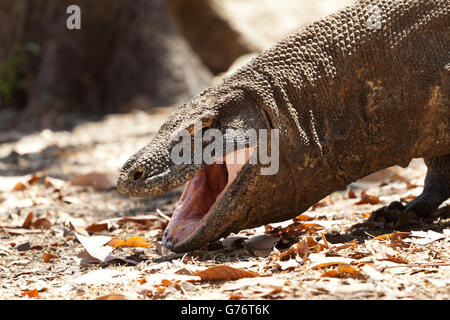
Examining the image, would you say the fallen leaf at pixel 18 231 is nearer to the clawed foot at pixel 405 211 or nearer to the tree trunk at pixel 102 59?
the clawed foot at pixel 405 211

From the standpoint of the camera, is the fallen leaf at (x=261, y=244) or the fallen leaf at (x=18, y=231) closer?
the fallen leaf at (x=261, y=244)

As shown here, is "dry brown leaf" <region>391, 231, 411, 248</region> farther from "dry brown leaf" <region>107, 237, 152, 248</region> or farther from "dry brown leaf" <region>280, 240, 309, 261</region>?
"dry brown leaf" <region>107, 237, 152, 248</region>

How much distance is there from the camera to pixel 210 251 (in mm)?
3123

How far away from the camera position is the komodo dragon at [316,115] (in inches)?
118

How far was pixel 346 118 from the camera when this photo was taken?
10.2 feet

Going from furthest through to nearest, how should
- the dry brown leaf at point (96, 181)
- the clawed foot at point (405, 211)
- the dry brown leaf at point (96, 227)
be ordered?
the dry brown leaf at point (96, 181) → the dry brown leaf at point (96, 227) → the clawed foot at point (405, 211)

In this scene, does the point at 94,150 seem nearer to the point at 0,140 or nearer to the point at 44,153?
the point at 44,153

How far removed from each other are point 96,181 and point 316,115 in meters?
2.64

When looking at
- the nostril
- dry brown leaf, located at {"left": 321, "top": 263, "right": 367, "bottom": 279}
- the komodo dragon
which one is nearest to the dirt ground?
dry brown leaf, located at {"left": 321, "top": 263, "right": 367, "bottom": 279}

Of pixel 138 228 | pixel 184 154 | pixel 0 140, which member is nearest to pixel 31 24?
pixel 0 140

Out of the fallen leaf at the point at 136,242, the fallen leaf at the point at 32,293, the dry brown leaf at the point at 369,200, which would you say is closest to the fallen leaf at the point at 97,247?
the fallen leaf at the point at 136,242

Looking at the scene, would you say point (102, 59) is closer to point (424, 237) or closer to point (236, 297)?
point (424, 237)

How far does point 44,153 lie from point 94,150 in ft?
1.78

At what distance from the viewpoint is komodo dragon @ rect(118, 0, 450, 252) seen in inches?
118
